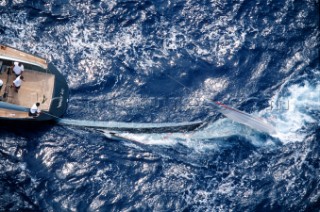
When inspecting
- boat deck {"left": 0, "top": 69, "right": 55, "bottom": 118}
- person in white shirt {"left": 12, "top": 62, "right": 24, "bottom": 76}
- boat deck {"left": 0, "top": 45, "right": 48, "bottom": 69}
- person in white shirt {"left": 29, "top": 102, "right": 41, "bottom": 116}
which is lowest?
person in white shirt {"left": 29, "top": 102, "right": 41, "bottom": 116}

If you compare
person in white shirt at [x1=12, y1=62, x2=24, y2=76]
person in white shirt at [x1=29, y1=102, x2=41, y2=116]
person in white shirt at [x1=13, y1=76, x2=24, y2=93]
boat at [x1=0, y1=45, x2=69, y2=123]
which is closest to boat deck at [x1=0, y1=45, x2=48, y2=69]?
boat at [x1=0, y1=45, x2=69, y2=123]

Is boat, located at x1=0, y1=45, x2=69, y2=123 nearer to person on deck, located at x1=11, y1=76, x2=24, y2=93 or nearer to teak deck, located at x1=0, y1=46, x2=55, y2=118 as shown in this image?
teak deck, located at x1=0, y1=46, x2=55, y2=118

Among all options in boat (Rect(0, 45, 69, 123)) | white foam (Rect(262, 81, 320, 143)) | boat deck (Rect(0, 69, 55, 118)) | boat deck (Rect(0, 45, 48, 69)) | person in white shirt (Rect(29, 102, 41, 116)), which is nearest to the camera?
person in white shirt (Rect(29, 102, 41, 116))

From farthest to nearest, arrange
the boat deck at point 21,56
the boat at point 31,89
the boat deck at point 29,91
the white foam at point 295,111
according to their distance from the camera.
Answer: the white foam at point 295,111 < the boat deck at point 21,56 < the boat deck at point 29,91 < the boat at point 31,89

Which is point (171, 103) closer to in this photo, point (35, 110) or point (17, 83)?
point (35, 110)

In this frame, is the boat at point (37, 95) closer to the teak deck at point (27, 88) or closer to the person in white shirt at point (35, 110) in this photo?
the teak deck at point (27, 88)

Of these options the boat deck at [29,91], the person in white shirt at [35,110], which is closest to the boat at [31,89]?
the boat deck at [29,91]
